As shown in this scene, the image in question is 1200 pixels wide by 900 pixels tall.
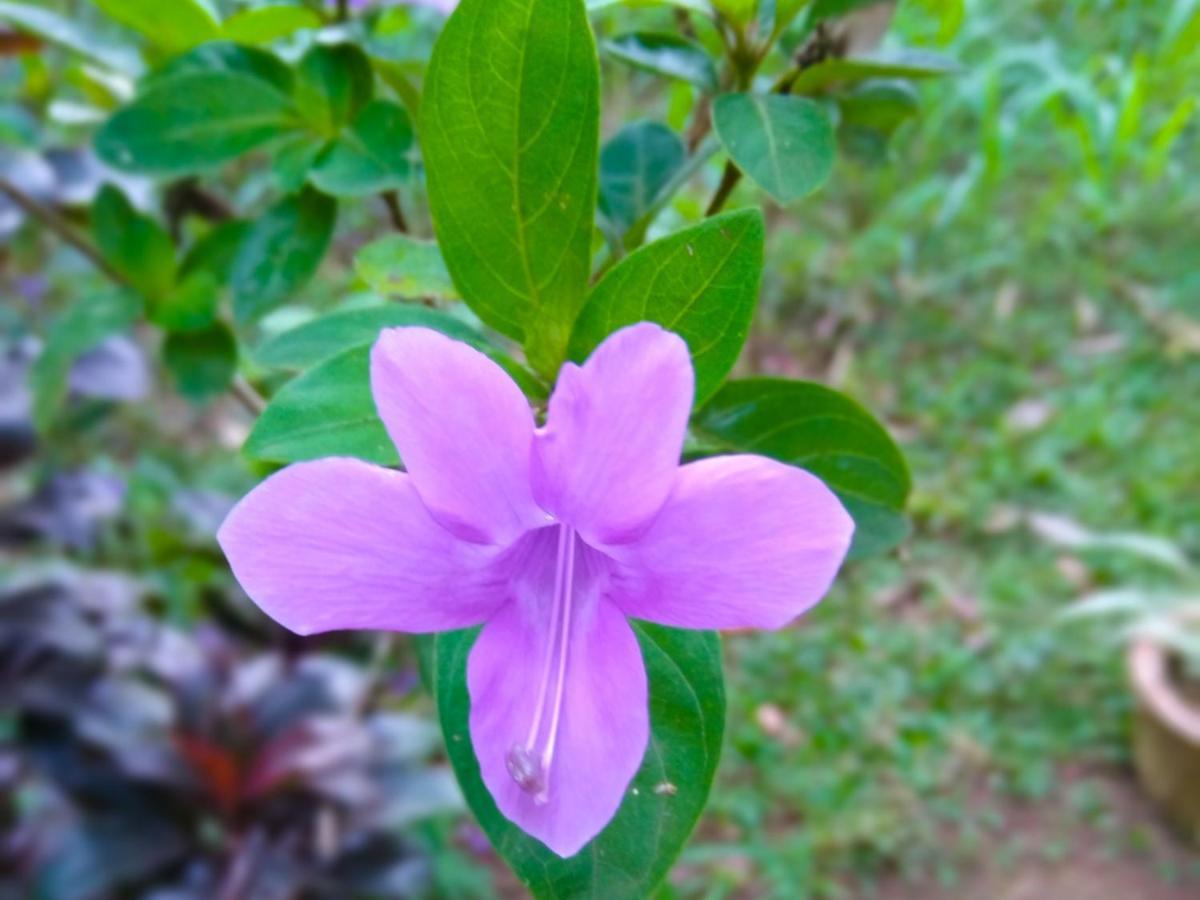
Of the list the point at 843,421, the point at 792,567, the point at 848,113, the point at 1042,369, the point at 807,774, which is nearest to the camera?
the point at 792,567

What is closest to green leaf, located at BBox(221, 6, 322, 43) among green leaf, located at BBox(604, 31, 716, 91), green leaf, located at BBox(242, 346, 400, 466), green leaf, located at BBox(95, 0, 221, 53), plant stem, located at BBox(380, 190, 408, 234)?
green leaf, located at BBox(95, 0, 221, 53)

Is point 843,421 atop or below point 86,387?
atop

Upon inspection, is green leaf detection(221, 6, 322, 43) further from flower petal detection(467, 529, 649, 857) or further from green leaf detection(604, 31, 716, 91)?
flower petal detection(467, 529, 649, 857)

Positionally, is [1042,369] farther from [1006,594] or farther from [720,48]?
[720,48]

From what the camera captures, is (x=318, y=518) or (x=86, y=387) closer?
(x=318, y=518)

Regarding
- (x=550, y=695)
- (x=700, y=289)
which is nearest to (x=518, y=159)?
(x=700, y=289)

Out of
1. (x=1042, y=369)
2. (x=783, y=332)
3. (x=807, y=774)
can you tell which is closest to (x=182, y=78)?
(x=807, y=774)
